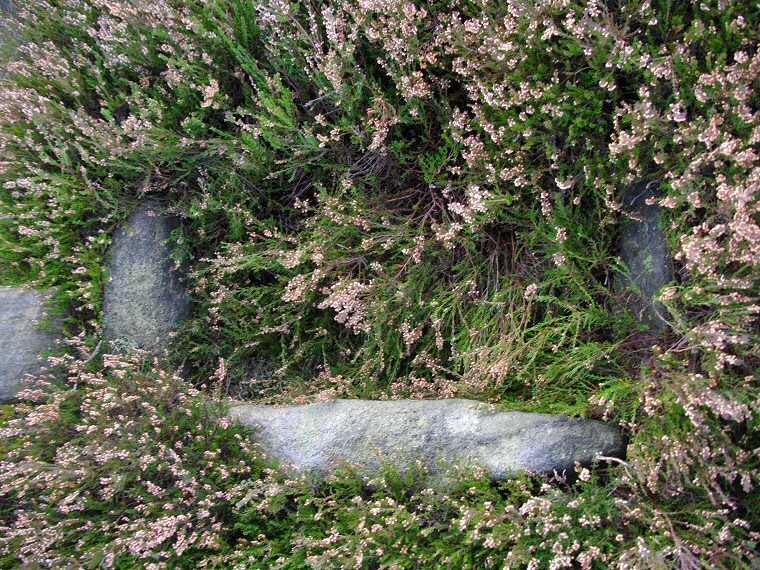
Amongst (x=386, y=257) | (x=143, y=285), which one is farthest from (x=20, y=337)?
(x=386, y=257)

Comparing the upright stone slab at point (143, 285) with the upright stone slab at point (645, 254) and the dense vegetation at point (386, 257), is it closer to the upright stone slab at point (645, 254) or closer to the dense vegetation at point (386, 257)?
the dense vegetation at point (386, 257)

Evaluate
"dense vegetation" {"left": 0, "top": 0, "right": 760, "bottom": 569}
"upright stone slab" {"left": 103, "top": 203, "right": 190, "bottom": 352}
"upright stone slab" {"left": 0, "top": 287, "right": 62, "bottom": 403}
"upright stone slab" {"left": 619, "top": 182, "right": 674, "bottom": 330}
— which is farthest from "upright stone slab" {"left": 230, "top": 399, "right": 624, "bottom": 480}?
"upright stone slab" {"left": 0, "top": 287, "right": 62, "bottom": 403}

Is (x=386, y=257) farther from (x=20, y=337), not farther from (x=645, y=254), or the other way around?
(x=20, y=337)

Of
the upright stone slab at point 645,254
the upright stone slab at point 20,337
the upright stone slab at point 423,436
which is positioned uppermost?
the upright stone slab at point 645,254

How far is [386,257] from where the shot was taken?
3.44 meters

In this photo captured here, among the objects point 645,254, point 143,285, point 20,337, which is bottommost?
point 20,337

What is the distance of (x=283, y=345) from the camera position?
3.50m

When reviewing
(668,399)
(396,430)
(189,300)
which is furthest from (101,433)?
(668,399)

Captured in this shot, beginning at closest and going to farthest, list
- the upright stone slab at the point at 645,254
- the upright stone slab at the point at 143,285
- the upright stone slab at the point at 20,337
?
the upright stone slab at the point at 645,254
the upright stone slab at the point at 20,337
the upright stone slab at the point at 143,285

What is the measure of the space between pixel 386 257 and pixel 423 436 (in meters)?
1.10

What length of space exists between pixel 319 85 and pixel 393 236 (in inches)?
38.0

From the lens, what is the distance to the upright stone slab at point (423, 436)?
2715 millimetres

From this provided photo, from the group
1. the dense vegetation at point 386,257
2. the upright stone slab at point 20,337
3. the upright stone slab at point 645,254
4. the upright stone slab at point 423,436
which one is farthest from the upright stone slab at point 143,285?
the upright stone slab at point 645,254

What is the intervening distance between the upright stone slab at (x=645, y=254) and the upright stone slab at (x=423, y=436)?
0.61 metres
